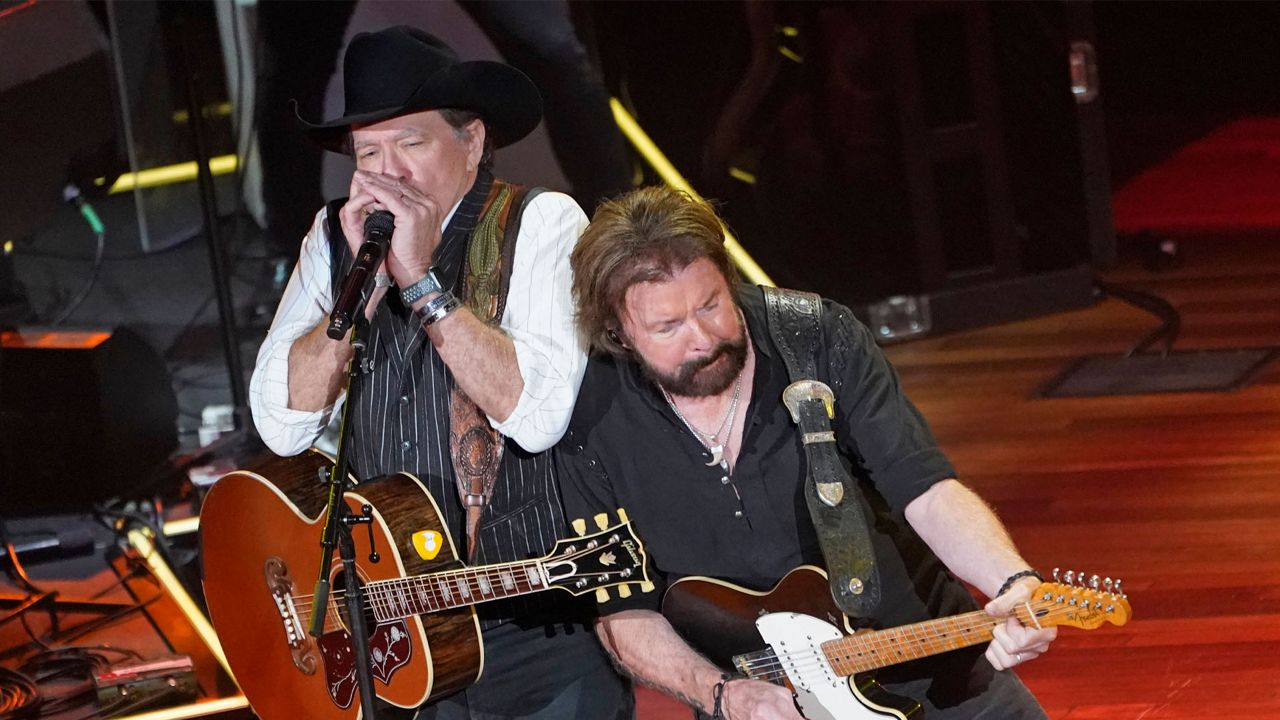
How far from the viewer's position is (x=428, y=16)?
18.7 ft

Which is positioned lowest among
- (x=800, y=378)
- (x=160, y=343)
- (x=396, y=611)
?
(x=160, y=343)

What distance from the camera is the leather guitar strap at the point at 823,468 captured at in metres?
2.51

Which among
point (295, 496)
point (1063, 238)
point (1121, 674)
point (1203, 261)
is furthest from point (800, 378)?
point (1203, 261)

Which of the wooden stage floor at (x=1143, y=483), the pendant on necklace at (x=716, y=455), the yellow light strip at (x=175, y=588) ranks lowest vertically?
the wooden stage floor at (x=1143, y=483)

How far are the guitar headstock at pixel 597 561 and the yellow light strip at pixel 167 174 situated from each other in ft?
11.9

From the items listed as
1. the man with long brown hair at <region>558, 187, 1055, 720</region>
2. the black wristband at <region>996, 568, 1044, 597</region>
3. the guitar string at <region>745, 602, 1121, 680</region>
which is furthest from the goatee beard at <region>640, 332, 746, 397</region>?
the black wristband at <region>996, 568, 1044, 597</region>

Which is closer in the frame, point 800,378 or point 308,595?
point 800,378

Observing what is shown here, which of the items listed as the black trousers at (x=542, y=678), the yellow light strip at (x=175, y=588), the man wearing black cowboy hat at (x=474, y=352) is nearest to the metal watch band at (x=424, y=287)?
the man wearing black cowboy hat at (x=474, y=352)

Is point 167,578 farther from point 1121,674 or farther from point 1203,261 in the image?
point 1203,261

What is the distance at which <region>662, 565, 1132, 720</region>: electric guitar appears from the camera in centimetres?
246

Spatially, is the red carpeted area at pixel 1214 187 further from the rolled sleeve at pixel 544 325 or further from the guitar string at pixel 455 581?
the guitar string at pixel 455 581

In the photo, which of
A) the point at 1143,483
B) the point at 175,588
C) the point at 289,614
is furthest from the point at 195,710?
the point at 1143,483

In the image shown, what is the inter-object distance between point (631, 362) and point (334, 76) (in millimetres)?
3219

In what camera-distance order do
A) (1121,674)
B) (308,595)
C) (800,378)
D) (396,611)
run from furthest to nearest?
(1121,674)
(308,595)
(396,611)
(800,378)
